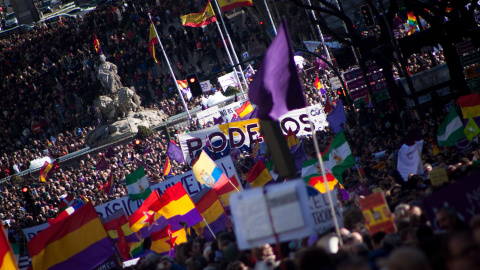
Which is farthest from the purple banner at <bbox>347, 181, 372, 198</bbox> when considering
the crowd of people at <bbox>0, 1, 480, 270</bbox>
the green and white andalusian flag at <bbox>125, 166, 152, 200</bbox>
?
the green and white andalusian flag at <bbox>125, 166, 152, 200</bbox>

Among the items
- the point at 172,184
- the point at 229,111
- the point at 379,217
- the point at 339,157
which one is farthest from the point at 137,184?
the point at 379,217

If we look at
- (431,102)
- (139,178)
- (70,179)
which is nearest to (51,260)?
(139,178)

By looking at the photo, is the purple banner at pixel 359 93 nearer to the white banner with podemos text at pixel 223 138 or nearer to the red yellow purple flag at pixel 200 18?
the white banner with podemos text at pixel 223 138

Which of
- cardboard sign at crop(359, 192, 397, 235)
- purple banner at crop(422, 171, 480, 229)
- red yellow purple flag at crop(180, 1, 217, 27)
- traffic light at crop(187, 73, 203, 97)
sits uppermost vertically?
red yellow purple flag at crop(180, 1, 217, 27)

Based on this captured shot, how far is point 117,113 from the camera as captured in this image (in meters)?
40.8

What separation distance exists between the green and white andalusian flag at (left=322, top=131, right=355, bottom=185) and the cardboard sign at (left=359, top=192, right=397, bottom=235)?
19.4 feet

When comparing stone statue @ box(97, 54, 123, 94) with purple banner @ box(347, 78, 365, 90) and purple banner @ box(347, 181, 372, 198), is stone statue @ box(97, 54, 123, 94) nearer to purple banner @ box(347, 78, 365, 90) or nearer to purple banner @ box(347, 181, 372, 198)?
purple banner @ box(347, 78, 365, 90)

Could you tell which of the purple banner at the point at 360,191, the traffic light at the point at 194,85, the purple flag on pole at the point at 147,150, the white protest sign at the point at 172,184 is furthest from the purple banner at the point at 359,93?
the purple banner at the point at 360,191

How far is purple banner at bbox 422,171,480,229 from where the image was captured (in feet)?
22.2

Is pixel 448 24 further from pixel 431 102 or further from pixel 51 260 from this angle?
pixel 51 260

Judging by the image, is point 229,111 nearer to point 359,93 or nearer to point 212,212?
point 359,93

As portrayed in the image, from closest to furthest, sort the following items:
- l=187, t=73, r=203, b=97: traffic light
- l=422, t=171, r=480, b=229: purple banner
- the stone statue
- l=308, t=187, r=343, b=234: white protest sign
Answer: l=422, t=171, r=480, b=229: purple banner → l=308, t=187, r=343, b=234: white protest sign → l=187, t=73, r=203, b=97: traffic light → the stone statue

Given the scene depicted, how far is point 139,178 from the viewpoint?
20.4 m

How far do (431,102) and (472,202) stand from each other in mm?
16480
